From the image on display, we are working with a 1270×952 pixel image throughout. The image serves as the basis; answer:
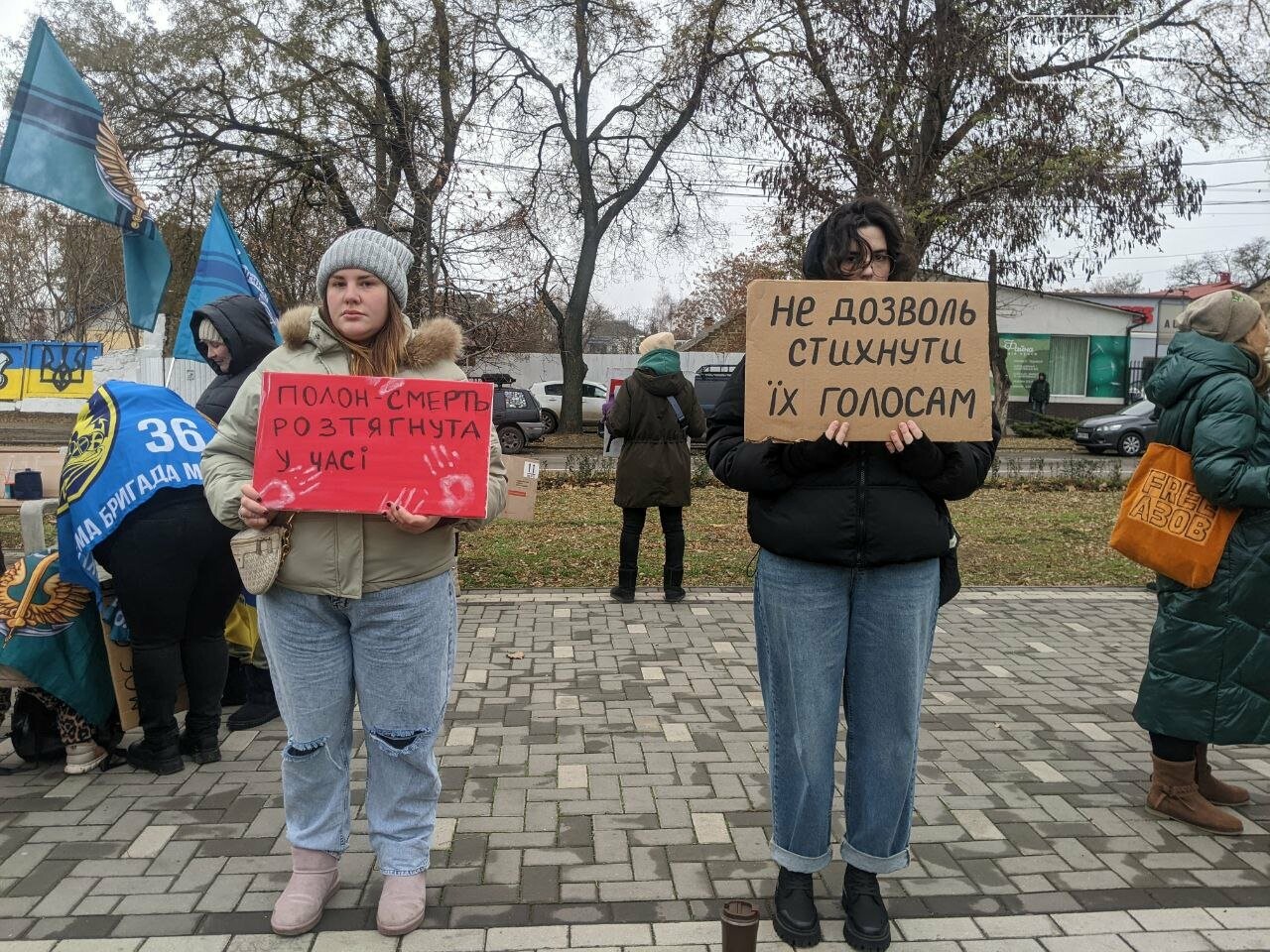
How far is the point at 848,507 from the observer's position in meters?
2.51

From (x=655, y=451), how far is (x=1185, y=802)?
401 cm

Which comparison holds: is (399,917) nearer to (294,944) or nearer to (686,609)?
(294,944)

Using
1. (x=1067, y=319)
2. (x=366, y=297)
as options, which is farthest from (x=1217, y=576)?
(x=1067, y=319)

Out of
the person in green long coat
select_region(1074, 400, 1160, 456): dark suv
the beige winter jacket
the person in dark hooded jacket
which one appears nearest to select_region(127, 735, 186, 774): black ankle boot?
the person in dark hooded jacket

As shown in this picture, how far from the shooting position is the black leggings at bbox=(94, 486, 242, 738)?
348 cm

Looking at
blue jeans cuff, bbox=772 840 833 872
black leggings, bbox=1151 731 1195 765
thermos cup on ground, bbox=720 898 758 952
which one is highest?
thermos cup on ground, bbox=720 898 758 952

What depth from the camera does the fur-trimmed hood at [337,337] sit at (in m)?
2.63

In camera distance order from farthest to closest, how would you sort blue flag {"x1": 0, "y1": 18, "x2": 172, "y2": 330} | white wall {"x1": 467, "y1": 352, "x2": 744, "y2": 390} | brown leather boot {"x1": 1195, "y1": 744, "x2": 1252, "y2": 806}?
white wall {"x1": 467, "y1": 352, "x2": 744, "y2": 390} → blue flag {"x1": 0, "y1": 18, "x2": 172, "y2": 330} → brown leather boot {"x1": 1195, "y1": 744, "x2": 1252, "y2": 806}

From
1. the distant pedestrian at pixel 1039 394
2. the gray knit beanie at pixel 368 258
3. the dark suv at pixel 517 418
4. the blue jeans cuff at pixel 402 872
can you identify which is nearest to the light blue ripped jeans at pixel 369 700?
the blue jeans cuff at pixel 402 872

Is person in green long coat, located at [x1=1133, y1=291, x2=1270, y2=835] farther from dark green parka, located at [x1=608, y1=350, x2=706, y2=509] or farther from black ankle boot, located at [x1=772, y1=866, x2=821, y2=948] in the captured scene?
dark green parka, located at [x1=608, y1=350, x2=706, y2=509]

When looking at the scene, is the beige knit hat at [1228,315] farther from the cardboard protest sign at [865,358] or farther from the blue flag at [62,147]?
the blue flag at [62,147]

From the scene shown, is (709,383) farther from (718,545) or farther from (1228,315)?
(1228,315)

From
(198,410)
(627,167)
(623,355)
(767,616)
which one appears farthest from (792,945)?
(623,355)

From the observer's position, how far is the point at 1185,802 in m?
3.41
